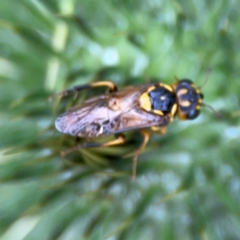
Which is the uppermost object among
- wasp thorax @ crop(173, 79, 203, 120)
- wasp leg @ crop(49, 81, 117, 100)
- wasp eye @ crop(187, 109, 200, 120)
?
wasp leg @ crop(49, 81, 117, 100)

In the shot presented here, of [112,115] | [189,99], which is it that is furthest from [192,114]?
[112,115]

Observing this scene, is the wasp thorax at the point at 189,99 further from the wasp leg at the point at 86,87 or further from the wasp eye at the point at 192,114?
the wasp leg at the point at 86,87

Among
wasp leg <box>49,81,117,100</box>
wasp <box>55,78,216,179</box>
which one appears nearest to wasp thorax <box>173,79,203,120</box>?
wasp <box>55,78,216,179</box>

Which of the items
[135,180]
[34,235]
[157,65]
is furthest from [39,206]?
[157,65]

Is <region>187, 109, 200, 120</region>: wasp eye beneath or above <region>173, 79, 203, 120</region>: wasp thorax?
beneath

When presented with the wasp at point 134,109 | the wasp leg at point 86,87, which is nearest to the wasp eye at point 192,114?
the wasp at point 134,109

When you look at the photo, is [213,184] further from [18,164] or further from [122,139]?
[18,164]

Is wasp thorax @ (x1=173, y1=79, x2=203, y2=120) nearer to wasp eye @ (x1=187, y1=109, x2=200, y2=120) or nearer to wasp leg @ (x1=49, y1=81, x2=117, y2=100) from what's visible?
wasp eye @ (x1=187, y1=109, x2=200, y2=120)
